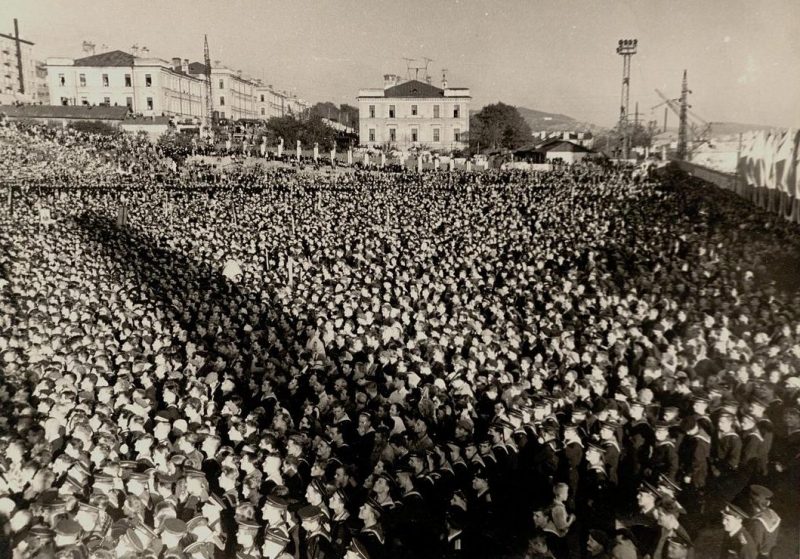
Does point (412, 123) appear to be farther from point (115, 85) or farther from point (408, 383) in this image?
point (408, 383)

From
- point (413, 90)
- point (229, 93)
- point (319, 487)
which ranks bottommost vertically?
point (319, 487)

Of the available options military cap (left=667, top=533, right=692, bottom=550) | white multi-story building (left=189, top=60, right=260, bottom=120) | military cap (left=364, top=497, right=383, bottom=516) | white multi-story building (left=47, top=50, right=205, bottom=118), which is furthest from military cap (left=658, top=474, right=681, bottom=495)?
white multi-story building (left=189, top=60, right=260, bottom=120)

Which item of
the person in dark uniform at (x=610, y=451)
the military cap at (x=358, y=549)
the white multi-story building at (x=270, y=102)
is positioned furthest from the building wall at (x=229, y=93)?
the military cap at (x=358, y=549)

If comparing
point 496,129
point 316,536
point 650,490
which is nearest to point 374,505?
point 316,536

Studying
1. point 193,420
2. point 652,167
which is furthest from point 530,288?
point 652,167

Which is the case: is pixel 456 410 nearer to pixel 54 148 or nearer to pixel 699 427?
pixel 699 427

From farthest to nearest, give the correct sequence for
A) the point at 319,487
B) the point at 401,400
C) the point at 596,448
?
the point at 401,400
the point at 596,448
the point at 319,487
